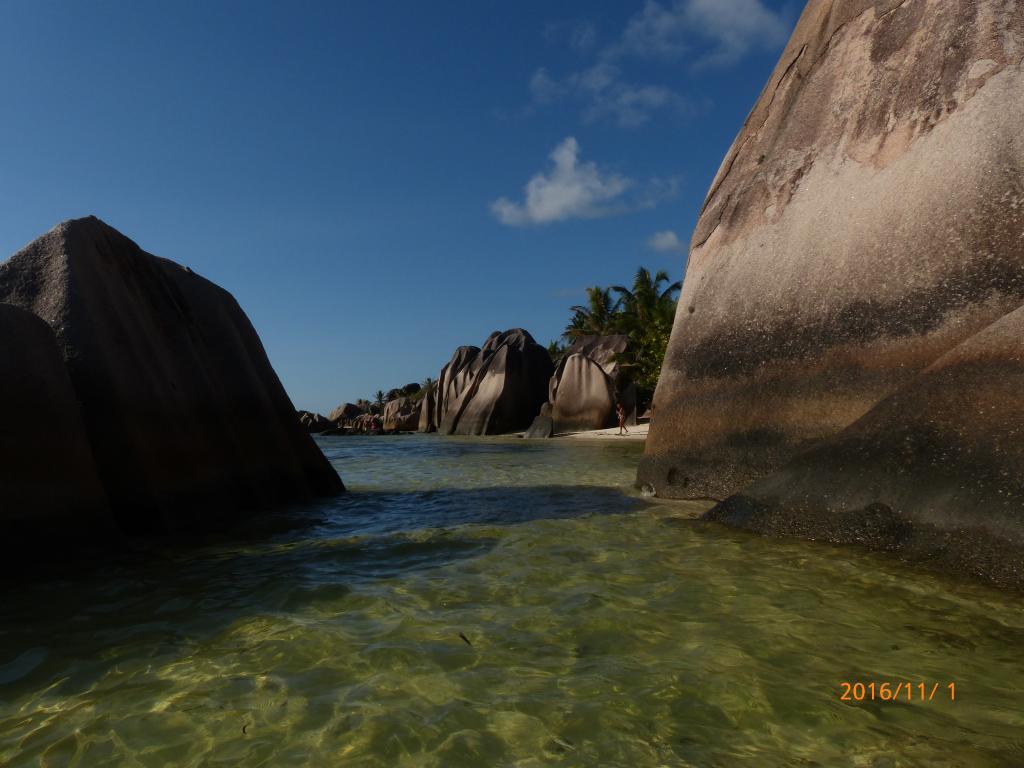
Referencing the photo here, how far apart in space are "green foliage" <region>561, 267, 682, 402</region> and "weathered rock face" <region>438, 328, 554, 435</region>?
15.0 feet

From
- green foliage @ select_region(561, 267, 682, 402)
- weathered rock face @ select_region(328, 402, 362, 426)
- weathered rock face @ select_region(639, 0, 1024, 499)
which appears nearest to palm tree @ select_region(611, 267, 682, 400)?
green foliage @ select_region(561, 267, 682, 402)

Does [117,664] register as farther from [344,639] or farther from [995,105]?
[995,105]

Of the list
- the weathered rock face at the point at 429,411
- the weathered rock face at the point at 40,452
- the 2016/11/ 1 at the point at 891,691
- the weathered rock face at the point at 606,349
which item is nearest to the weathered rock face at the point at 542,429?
the weathered rock face at the point at 606,349

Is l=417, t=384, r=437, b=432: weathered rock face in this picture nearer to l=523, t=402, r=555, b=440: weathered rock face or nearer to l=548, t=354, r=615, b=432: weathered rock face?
l=548, t=354, r=615, b=432: weathered rock face

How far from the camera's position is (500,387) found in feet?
A: 103

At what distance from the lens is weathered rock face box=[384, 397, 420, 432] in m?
43.3

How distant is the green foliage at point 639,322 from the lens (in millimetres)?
Result: 25859

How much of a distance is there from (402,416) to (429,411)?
4.47 meters

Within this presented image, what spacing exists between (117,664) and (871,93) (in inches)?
267

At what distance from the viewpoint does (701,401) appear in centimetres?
657

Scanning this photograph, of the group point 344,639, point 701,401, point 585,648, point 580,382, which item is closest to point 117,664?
point 344,639

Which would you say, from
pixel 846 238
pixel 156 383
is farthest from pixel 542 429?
pixel 156 383

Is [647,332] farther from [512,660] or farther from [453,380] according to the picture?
[512,660]

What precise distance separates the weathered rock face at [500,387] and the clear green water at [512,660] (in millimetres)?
26875
